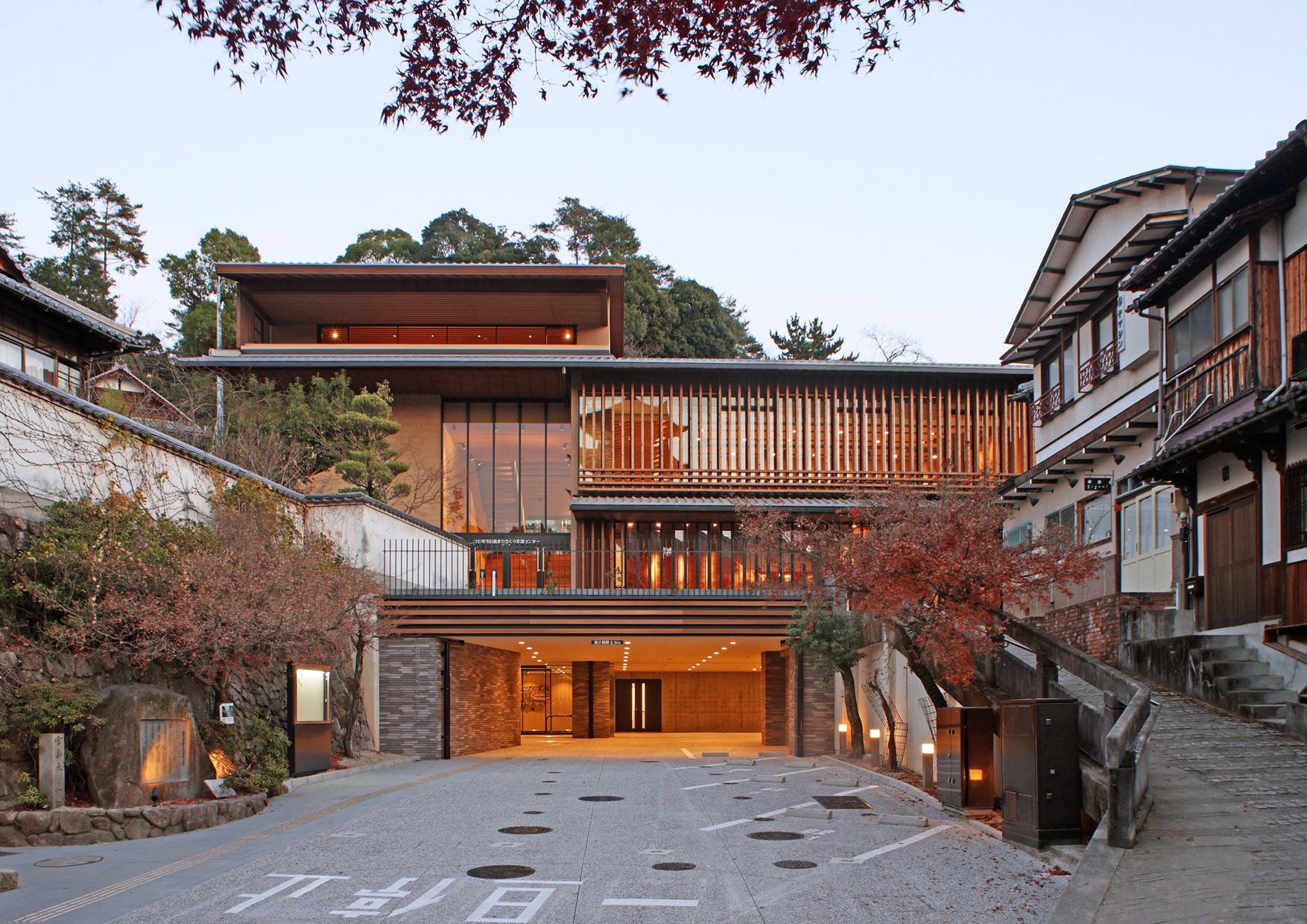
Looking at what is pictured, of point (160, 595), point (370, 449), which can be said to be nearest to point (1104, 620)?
point (160, 595)

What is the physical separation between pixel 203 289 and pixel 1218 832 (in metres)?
50.1

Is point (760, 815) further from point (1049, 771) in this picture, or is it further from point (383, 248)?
point (383, 248)

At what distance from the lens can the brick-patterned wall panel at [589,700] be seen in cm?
3781

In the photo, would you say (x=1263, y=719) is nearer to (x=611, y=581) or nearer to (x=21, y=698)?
(x=21, y=698)

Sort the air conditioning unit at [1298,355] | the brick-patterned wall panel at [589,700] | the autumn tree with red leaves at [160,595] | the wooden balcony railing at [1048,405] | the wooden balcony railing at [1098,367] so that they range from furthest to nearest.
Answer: the brick-patterned wall panel at [589,700] < the wooden balcony railing at [1048,405] < the wooden balcony railing at [1098,367] < the autumn tree with red leaves at [160,595] < the air conditioning unit at [1298,355]

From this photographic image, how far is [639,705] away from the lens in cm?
4284

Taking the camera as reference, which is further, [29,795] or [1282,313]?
[1282,313]

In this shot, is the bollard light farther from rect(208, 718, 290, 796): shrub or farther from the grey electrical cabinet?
rect(208, 718, 290, 796): shrub

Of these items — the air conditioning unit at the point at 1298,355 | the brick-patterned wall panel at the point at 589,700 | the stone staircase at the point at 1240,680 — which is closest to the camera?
the stone staircase at the point at 1240,680

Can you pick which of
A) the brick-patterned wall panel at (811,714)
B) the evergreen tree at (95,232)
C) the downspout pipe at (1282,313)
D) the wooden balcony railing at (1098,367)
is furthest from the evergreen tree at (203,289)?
the downspout pipe at (1282,313)

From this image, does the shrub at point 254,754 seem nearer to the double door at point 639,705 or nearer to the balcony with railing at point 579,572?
the balcony with railing at point 579,572

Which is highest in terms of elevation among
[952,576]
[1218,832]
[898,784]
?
[952,576]

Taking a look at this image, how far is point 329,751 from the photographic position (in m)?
19.9

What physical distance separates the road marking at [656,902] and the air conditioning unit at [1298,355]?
971cm
